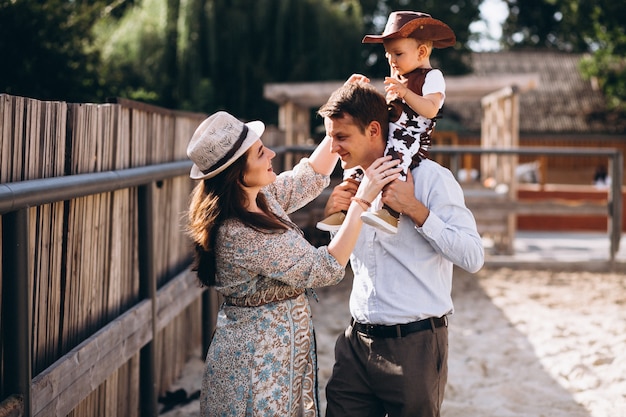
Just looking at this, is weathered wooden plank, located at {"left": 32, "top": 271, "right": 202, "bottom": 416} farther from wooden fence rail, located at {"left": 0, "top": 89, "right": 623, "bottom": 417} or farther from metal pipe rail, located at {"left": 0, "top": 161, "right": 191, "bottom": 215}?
metal pipe rail, located at {"left": 0, "top": 161, "right": 191, "bottom": 215}

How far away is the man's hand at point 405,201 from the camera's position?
241 cm

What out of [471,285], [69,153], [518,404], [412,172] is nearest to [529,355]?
[518,404]

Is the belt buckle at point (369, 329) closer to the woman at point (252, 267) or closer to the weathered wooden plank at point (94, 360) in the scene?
the woman at point (252, 267)

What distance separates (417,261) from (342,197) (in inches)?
14.6

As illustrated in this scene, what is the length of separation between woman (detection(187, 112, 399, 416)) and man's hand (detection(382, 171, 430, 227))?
0.04m

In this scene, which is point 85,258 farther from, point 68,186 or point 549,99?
point 549,99

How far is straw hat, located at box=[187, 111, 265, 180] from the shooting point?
2439 mm

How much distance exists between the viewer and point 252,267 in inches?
95.0

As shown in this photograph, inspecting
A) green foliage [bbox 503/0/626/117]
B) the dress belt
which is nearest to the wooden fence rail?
the dress belt

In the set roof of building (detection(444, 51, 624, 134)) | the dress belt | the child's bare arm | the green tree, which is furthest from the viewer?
roof of building (detection(444, 51, 624, 134))

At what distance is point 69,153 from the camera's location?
9.33 ft

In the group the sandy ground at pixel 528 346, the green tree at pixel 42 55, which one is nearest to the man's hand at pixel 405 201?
the sandy ground at pixel 528 346

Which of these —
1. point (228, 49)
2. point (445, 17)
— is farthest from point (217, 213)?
point (445, 17)

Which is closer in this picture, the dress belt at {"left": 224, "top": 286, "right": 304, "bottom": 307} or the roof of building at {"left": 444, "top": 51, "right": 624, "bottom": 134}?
the dress belt at {"left": 224, "top": 286, "right": 304, "bottom": 307}
